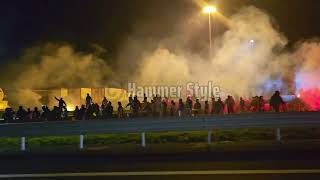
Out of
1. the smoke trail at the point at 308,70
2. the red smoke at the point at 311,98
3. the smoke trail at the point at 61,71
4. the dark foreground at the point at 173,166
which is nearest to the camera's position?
the dark foreground at the point at 173,166

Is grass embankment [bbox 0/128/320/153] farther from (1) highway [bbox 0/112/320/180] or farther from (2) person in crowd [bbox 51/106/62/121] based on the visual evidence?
(2) person in crowd [bbox 51/106/62/121]

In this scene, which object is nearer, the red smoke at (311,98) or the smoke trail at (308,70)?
the red smoke at (311,98)

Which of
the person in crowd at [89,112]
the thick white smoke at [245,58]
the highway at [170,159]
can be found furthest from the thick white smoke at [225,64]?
the highway at [170,159]

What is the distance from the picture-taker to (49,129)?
48.3ft

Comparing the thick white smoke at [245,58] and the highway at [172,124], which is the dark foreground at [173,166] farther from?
the thick white smoke at [245,58]

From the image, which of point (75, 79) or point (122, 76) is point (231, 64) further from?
point (75, 79)

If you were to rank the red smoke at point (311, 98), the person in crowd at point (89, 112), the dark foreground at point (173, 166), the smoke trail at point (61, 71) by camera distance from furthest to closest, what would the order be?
the smoke trail at point (61, 71)
the red smoke at point (311, 98)
the person in crowd at point (89, 112)
the dark foreground at point (173, 166)

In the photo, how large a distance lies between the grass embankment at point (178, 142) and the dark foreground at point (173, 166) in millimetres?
974

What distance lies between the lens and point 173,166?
10.0 meters

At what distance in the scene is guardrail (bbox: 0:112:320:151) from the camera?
13.8 m

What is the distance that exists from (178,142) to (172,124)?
64.6 inches

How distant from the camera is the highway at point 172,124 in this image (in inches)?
544

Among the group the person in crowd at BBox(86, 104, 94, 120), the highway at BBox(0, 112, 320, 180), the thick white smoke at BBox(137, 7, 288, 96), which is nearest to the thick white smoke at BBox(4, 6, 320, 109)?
the thick white smoke at BBox(137, 7, 288, 96)

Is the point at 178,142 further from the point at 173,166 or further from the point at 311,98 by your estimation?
the point at 311,98
